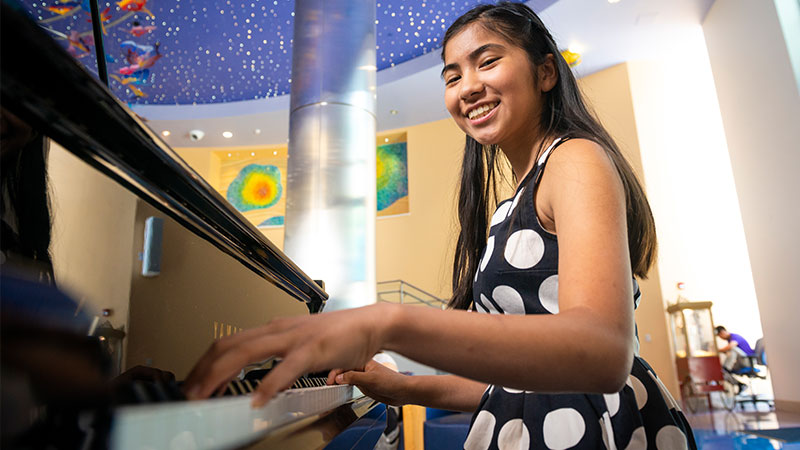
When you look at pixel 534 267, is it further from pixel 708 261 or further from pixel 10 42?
pixel 708 261

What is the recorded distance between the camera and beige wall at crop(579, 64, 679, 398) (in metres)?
9.12

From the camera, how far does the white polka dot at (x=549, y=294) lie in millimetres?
993

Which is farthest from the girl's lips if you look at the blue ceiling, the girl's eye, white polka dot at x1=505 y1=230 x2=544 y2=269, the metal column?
the blue ceiling

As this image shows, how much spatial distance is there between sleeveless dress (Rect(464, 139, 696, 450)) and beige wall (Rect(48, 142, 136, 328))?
2.16ft

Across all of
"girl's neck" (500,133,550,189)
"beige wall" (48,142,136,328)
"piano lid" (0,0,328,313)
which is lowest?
Result: "beige wall" (48,142,136,328)

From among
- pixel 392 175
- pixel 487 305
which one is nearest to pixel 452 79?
pixel 487 305

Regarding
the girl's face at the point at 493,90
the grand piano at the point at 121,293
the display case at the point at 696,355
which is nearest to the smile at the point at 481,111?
the girl's face at the point at 493,90

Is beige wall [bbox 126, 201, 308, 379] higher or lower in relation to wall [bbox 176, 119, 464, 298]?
lower

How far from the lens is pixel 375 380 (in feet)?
4.14

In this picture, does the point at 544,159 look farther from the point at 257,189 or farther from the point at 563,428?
the point at 257,189

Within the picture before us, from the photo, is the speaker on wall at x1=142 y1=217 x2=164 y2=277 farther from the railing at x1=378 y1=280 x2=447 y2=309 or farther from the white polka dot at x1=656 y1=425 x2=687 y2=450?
the railing at x1=378 y1=280 x2=447 y2=309

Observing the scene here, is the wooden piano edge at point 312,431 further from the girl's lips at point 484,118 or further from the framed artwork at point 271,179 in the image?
the framed artwork at point 271,179

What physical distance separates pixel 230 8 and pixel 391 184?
5.72 meters

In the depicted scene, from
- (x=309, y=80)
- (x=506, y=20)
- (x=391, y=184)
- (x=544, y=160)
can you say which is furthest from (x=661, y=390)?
(x=391, y=184)
